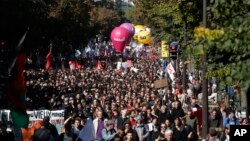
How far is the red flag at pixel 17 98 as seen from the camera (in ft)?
47.3

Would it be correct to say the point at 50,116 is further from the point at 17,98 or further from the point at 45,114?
the point at 17,98

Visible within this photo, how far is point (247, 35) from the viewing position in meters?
7.81

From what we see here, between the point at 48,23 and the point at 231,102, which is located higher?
the point at 48,23

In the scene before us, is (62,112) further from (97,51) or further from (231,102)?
(97,51)

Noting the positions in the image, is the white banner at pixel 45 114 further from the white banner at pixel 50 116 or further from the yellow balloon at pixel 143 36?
the yellow balloon at pixel 143 36

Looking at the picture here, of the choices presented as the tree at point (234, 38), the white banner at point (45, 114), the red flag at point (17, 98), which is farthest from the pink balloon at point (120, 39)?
the tree at point (234, 38)

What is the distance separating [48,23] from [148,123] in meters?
51.6

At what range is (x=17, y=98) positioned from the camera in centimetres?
1478

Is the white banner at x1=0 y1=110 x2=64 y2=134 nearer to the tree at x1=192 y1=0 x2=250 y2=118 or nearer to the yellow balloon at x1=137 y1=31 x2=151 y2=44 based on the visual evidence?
the tree at x1=192 y1=0 x2=250 y2=118

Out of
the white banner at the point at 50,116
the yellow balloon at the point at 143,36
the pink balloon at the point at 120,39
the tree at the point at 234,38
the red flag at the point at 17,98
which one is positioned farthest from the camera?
the yellow balloon at the point at 143,36

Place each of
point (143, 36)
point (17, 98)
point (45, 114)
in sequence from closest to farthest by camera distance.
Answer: point (17, 98)
point (45, 114)
point (143, 36)

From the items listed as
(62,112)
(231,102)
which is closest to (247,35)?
(62,112)

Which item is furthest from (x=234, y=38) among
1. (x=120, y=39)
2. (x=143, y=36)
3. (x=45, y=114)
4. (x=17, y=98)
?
(x=143, y=36)

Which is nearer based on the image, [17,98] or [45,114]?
[17,98]
